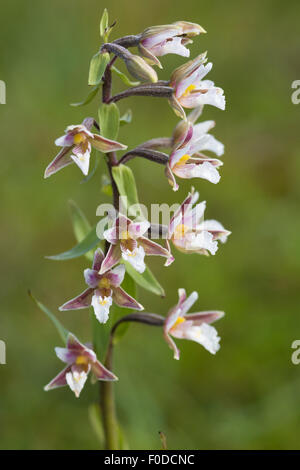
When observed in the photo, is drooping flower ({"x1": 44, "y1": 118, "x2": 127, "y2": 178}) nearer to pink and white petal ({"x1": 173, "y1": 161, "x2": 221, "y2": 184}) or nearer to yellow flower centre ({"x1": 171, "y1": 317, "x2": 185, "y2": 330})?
pink and white petal ({"x1": 173, "y1": 161, "x2": 221, "y2": 184})

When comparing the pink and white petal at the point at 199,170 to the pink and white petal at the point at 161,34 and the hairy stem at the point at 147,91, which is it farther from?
the pink and white petal at the point at 161,34

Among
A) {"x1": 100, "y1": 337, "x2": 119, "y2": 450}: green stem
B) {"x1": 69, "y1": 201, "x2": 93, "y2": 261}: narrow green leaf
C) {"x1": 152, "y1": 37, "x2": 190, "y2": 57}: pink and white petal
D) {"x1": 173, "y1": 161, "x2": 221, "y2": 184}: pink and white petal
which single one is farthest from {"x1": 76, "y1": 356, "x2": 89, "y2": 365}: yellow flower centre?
{"x1": 152, "y1": 37, "x2": 190, "y2": 57}: pink and white petal

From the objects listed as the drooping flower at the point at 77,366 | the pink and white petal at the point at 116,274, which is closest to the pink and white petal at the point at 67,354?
the drooping flower at the point at 77,366

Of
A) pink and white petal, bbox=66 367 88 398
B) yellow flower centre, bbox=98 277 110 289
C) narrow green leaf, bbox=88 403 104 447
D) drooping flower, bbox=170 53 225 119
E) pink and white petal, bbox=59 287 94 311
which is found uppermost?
drooping flower, bbox=170 53 225 119

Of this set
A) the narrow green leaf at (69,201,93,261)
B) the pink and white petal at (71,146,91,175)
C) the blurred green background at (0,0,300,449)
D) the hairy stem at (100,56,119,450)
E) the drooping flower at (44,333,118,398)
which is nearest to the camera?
the pink and white petal at (71,146,91,175)

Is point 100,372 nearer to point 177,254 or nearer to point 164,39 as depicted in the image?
point 164,39

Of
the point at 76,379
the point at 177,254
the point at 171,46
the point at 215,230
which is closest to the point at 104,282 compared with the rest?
the point at 76,379
